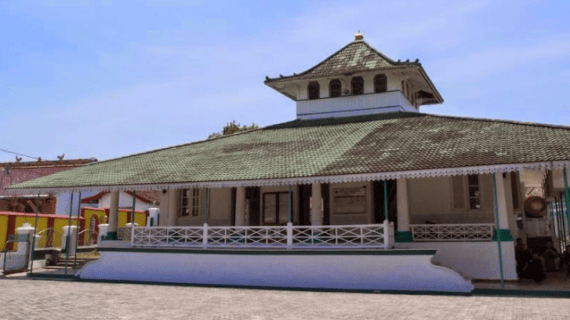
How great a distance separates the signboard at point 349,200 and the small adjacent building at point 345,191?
→ 4 cm

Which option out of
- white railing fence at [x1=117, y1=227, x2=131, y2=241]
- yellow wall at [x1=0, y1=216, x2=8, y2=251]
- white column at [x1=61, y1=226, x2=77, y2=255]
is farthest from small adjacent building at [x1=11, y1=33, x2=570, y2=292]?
yellow wall at [x1=0, y1=216, x2=8, y2=251]

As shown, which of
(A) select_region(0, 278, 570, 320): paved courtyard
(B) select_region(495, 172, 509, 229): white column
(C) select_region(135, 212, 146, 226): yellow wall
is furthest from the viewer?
(C) select_region(135, 212, 146, 226): yellow wall

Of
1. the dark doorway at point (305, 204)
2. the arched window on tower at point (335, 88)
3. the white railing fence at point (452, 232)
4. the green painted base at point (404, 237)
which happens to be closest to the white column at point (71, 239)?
the dark doorway at point (305, 204)

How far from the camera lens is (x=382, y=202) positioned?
18.2 m

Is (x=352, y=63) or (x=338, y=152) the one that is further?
(x=352, y=63)

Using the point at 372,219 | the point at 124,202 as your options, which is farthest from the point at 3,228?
the point at 372,219

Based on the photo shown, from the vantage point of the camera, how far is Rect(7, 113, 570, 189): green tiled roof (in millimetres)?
14227

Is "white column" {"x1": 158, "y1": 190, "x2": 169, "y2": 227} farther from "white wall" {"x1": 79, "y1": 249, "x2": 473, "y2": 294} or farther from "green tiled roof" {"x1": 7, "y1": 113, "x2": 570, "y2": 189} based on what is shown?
"white wall" {"x1": 79, "y1": 249, "x2": 473, "y2": 294}

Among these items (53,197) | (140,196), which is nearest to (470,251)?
(140,196)

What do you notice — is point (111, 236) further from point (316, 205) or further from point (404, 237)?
point (404, 237)

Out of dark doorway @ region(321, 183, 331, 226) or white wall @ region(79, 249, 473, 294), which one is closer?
white wall @ region(79, 249, 473, 294)

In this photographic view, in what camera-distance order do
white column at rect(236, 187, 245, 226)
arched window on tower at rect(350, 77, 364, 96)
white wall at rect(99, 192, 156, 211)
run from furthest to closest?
white wall at rect(99, 192, 156, 211)
arched window on tower at rect(350, 77, 364, 96)
white column at rect(236, 187, 245, 226)

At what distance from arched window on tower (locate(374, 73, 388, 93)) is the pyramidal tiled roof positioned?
522 mm

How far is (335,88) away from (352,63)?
1412 millimetres
